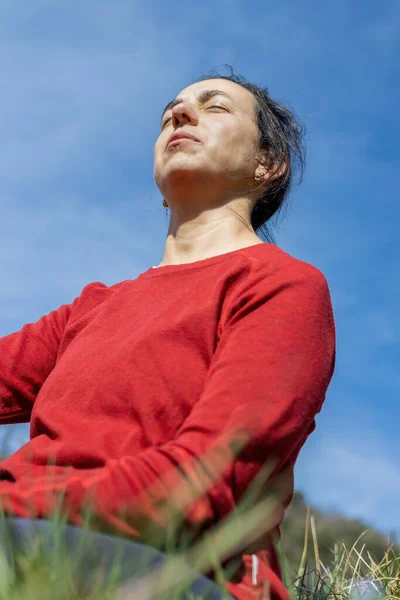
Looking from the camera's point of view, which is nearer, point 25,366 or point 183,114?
point 25,366

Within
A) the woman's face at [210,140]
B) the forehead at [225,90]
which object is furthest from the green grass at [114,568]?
the forehead at [225,90]

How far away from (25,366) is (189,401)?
97 centimetres

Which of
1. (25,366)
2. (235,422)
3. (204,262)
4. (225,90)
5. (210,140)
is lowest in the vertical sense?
(235,422)

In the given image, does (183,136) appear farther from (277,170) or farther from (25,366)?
(25,366)

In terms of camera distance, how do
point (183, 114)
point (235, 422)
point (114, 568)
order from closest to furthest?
point (114, 568) → point (235, 422) → point (183, 114)

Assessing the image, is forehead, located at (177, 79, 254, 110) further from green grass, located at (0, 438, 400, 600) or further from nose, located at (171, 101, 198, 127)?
green grass, located at (0, 438, 400, 600)

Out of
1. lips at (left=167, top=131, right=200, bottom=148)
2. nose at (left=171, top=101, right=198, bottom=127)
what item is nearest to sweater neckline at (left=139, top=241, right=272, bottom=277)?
lips at (left=167, top=131, right=200, bottom=148)

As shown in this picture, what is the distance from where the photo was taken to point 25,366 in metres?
2.88

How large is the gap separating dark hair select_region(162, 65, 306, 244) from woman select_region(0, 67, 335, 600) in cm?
8

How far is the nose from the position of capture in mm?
2979

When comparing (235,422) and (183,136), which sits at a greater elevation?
(183,136)

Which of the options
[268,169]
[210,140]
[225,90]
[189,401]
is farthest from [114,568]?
[225,90]

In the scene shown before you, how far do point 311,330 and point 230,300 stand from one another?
0.26 meters

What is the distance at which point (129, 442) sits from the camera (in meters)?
1.97
